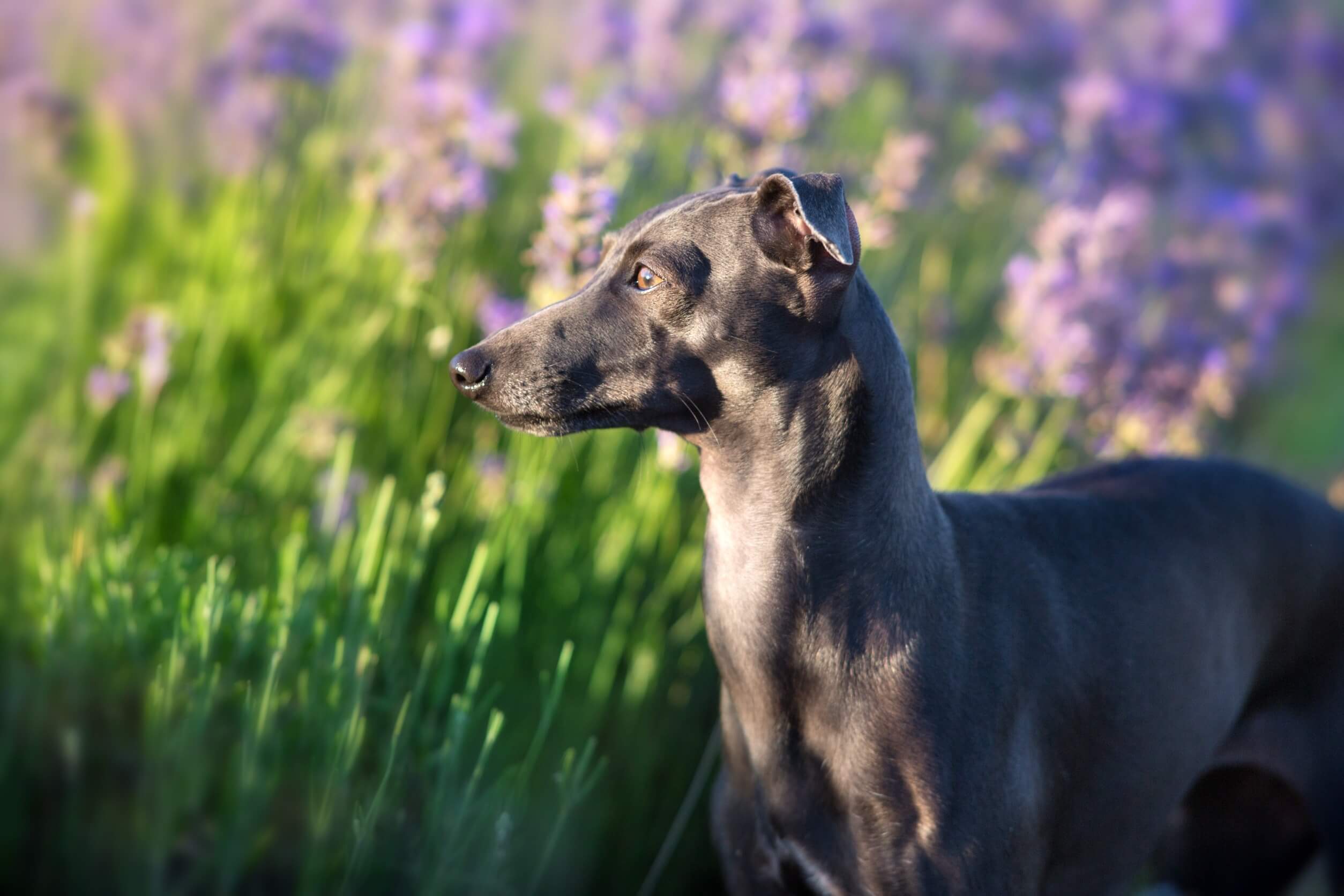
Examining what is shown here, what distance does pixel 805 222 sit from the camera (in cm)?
179

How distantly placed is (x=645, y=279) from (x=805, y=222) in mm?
321

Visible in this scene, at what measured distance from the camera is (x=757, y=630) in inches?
77.8

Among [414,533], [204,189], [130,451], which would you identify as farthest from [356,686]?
[204,189]

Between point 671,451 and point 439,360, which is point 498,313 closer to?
point 439,360

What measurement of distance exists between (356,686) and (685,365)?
83cm

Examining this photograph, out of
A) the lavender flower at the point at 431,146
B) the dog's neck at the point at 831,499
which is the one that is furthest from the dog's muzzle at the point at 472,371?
the lavender flower at the point at 431,146

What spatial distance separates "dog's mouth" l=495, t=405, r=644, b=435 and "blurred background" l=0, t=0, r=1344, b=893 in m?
0.25

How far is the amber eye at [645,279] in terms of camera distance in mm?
1958

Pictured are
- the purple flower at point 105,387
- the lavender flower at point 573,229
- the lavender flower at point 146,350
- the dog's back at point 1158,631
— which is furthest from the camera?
the purple flower at point 105,387

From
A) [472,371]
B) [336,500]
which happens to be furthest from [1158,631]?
[336,500]

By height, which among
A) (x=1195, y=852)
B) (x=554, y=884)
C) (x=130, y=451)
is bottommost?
(x=1195, y=852)

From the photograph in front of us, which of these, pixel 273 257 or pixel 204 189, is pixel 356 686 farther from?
pixel 204 189

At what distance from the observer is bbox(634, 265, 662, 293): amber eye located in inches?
77.1

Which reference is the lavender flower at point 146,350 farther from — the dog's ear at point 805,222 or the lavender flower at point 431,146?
the dog's ear at point 805,222
